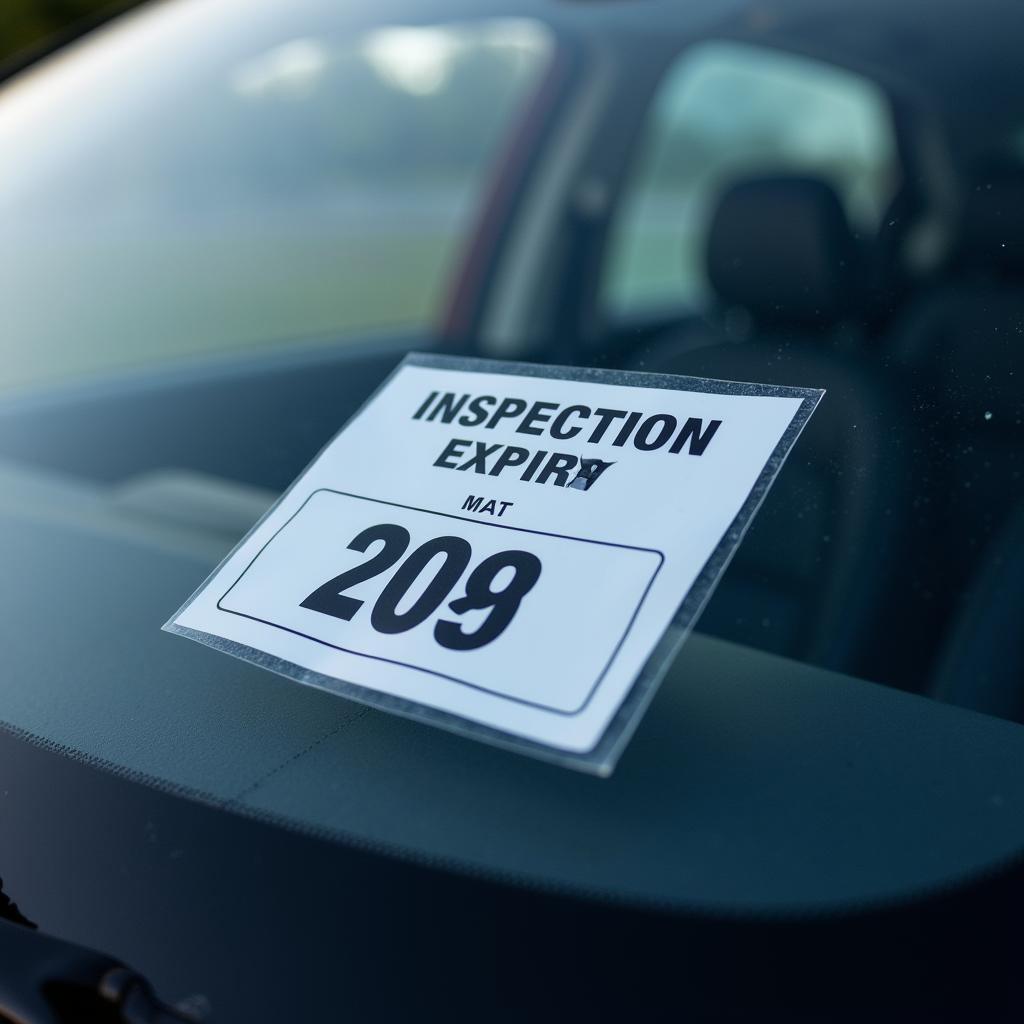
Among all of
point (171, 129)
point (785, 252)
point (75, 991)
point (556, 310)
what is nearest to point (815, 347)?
point (785, 252)

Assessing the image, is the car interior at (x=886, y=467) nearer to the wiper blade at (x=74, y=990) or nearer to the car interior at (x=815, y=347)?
the car interior at (x=815, y=347)

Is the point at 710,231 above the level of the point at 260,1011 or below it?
below

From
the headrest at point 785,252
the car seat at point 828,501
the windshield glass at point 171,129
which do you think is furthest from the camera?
the windshield glass at point 171,129

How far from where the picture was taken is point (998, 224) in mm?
1091

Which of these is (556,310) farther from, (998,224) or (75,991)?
(75,991)

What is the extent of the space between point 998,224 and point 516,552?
680mm

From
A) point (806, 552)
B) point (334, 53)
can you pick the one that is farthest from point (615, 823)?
point (334, 53)

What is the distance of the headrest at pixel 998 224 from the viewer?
3.25ft

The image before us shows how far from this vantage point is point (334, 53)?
5.19ft

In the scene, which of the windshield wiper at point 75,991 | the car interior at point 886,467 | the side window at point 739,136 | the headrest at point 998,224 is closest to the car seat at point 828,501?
the car interior at point 886,467

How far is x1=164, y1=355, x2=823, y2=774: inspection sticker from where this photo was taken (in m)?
0.59

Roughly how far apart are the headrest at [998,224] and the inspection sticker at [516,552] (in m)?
0.41

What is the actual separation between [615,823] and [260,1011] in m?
0.19

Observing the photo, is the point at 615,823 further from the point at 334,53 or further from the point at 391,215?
the point at 391,215
